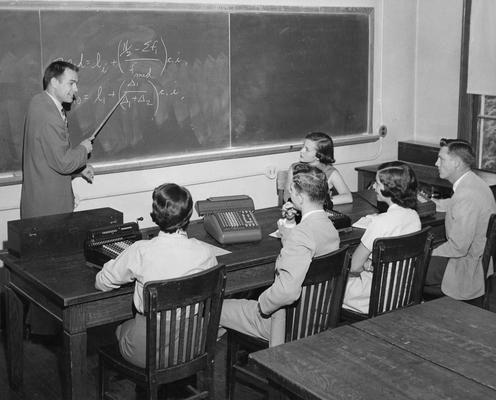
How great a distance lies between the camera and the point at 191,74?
214 inches

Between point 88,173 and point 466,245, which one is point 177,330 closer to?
point 466,245

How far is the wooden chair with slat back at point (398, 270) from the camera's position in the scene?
3.51m

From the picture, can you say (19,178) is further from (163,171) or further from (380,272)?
(380,272)

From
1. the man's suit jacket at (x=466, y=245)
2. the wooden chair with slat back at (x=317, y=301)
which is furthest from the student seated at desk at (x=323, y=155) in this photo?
the wooden chair with slat back at (x=317, y=301)

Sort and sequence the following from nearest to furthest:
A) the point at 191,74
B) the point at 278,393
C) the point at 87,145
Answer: the point at 278,393, the point at 87,145, the point at 191,74

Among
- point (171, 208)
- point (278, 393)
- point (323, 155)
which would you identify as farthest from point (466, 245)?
point (171, 208)

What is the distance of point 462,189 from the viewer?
168 inches

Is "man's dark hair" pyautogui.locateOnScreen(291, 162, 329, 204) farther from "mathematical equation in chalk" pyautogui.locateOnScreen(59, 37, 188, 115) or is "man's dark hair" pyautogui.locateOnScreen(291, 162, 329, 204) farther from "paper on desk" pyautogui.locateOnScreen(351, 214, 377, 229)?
"mathematical equation in chalk" pyautogui.locateOnScreen(59, 37, 188, 115)

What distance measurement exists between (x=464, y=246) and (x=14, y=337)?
2317 mm

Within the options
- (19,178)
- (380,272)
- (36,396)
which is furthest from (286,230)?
A: (19,178)

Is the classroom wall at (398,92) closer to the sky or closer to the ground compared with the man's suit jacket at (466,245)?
closer to the sky

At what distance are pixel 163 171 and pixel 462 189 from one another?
2070 millimetres

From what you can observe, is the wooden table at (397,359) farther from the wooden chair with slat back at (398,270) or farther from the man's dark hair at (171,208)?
the man's dark hair at (171,208)

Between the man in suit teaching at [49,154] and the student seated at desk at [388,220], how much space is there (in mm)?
1701
